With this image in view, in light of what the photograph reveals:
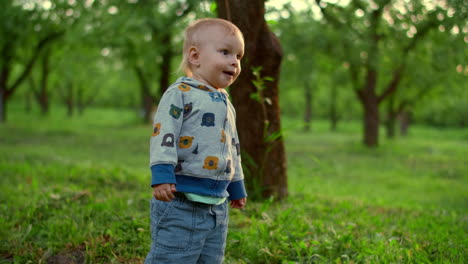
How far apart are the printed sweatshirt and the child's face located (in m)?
0.08

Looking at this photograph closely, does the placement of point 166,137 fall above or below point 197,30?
below

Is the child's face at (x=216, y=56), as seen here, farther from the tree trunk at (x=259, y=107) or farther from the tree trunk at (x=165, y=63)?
the tree trunk at (x=165, y=63)

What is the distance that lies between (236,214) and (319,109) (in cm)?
5096

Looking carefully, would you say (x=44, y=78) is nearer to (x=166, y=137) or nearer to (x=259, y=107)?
(x=259, y=107)

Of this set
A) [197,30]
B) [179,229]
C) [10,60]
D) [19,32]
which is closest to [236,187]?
[179,229]

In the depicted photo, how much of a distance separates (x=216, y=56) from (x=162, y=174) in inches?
28.8

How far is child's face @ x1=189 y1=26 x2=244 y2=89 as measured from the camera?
2.20m

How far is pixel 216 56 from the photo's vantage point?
7.22 feet

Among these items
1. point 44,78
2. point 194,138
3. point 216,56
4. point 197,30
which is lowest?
point 194,138

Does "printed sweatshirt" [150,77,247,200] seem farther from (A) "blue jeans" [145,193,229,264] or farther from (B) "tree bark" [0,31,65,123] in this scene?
(B) "tree bark" [0,31,65,123]

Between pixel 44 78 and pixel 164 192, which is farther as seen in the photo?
pixel 44 78

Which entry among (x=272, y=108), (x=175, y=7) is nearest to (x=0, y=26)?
(x=175, y=7)

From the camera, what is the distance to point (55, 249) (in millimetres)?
3068

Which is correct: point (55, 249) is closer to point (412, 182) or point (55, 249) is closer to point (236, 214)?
point (236, 214)
